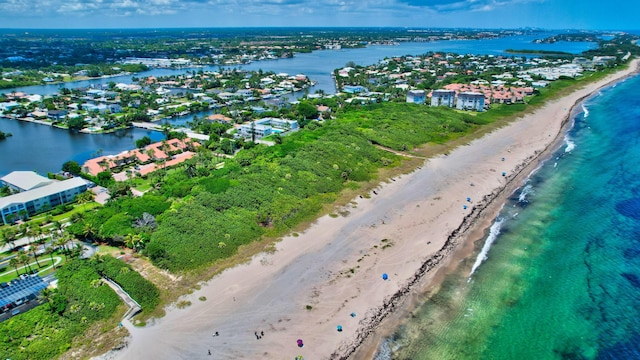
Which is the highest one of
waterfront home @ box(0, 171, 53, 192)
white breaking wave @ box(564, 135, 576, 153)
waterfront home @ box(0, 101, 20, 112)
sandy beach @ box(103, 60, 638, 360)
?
waterfront home @ box(0, 101, 20, 112)

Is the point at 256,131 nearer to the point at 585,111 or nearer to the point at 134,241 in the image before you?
the point at 134,241

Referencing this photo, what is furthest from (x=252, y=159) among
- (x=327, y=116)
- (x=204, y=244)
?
(x=327, y=116)

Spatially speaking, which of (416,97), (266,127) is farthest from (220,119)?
(416,97)

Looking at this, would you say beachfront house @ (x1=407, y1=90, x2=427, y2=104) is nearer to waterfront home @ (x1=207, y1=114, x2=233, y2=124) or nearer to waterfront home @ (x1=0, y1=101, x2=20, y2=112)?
waterfront home @ (x1=207, y1=114, x2=233, y2=124)

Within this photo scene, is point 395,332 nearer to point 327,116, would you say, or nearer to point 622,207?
point 622,207

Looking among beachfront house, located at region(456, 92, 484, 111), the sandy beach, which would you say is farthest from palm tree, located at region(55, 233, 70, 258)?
beachfront house, located at region(456, 92, 484, 111)

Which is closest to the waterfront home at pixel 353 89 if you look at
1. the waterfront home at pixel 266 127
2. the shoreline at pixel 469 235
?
the waterfront home at pixel 266 127

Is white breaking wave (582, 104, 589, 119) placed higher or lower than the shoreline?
higher
